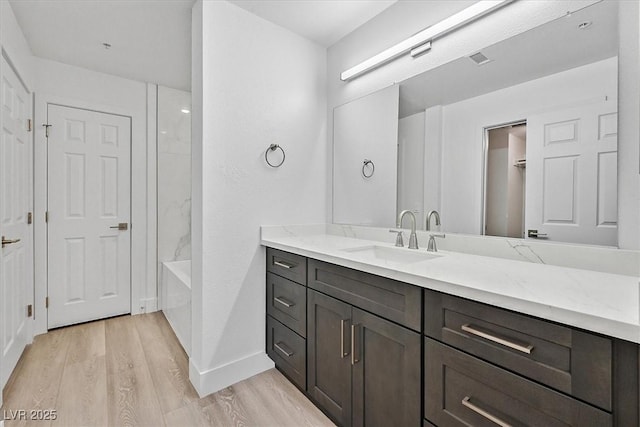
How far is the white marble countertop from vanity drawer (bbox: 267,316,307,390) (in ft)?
1.97

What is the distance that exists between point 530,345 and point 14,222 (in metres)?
2.91

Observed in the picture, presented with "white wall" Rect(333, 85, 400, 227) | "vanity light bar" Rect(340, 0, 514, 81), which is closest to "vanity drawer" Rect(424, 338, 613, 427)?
"white wall" Rect(333, 85, 400, 227)

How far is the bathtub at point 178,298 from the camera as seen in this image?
2.24 metres

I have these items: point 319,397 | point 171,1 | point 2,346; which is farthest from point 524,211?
point 2,346

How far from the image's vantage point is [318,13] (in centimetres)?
200

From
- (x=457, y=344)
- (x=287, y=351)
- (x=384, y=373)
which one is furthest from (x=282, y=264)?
(x=457, y=344)

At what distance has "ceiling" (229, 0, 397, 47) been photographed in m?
1.89

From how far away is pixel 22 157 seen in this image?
223 centimetres

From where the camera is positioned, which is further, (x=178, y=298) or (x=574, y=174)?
(x=178, y=298)

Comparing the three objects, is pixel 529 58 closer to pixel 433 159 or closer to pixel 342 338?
pixel 433 159

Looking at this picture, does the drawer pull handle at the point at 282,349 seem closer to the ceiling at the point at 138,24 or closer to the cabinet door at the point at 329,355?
the cabinet door at the point at 329,355

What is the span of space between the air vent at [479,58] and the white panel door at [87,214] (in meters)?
3.02

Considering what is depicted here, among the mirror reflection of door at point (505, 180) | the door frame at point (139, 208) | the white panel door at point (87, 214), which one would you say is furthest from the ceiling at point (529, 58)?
the white panel door at point (87, 214)

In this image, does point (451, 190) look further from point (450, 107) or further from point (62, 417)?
point (62, 417)
